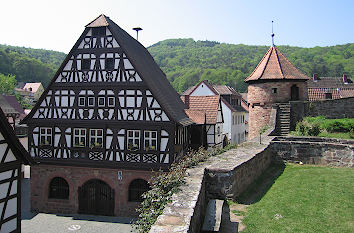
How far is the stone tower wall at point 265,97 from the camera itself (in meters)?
24.0

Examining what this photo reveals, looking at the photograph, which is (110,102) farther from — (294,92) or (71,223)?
(294,92)

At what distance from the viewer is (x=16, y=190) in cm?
907

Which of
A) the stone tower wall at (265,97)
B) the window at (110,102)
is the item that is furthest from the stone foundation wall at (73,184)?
the stone tower wall at (265,97)

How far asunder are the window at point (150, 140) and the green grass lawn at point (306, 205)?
729 centimetres

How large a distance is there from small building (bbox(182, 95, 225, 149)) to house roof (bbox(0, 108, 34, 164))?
42.8ft

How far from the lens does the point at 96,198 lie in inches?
716

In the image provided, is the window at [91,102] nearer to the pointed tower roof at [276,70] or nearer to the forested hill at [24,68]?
the pointed tower roof at [276,70]

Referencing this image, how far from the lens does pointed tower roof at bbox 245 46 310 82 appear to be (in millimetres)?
23781

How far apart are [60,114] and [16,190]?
9952mm

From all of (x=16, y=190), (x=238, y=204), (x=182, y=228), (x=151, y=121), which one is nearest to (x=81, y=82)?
(x=151, y=121)

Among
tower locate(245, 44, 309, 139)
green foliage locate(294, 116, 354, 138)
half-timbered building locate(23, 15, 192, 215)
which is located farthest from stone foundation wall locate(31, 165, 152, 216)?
tower locate(245, 44, 309, 139)

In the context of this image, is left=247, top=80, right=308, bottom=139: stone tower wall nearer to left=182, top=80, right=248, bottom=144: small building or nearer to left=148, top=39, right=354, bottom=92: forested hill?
left=182, top=80, right=248, bottom=144: small building

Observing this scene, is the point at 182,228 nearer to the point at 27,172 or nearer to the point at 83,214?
the point at 83,214

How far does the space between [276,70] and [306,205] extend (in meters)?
18.1
